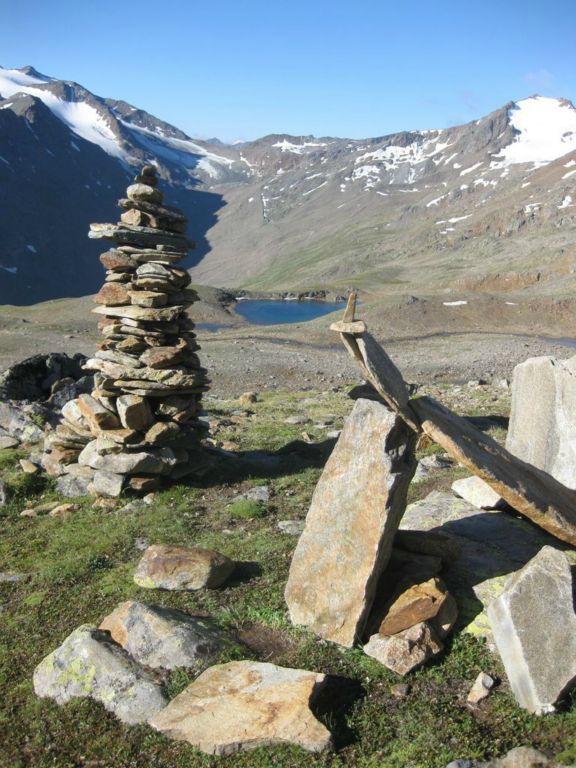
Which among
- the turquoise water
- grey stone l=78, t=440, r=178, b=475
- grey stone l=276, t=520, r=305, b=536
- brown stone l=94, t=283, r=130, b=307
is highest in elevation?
brown stone l=94, t=283, r=130, b=307

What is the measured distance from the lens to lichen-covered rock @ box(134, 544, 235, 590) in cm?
1191

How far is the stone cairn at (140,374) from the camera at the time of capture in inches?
713

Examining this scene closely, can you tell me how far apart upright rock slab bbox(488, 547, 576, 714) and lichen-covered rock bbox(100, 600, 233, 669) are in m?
4.11

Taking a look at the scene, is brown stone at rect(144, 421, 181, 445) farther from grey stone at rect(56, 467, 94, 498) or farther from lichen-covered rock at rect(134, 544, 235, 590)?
lichen-covered rock at rect(134, 544, 235, 590)

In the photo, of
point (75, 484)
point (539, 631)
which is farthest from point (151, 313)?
point (539, 631)

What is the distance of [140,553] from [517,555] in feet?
26.0

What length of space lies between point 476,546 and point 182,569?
5.47 meters

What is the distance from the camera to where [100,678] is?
9.20 m

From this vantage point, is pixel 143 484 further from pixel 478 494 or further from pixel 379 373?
pixel 379 373

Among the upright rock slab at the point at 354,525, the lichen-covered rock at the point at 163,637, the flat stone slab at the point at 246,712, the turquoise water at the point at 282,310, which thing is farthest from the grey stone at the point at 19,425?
the turquoise water at the point at 282,310

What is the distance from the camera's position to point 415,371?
168 feet

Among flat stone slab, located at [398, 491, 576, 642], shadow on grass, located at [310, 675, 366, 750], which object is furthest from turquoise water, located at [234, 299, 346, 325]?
shadow on grass, located at [310, 675, 366, 750]

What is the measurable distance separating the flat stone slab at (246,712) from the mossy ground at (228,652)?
0.52 ft

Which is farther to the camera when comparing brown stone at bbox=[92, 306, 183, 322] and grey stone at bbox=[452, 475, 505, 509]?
brown stone at bbox=[92, 306, 183, 322]
